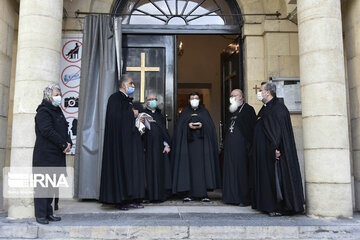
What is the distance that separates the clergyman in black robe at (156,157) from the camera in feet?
21.0

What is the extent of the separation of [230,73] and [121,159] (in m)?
3.74

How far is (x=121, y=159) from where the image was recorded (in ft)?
18.4

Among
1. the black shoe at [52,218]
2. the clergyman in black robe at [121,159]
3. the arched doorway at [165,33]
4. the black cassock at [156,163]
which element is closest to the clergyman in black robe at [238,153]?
the black cassock at [156,163]

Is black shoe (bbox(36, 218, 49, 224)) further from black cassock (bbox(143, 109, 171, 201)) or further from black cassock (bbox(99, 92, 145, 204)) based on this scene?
black cassock (bbox(143, 109, 171, 201))

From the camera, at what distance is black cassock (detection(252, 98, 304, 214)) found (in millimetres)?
5172

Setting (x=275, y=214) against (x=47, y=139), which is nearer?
(x=47, y=139)

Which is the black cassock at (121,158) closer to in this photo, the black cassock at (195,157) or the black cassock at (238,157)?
the black cassock at (195,157)

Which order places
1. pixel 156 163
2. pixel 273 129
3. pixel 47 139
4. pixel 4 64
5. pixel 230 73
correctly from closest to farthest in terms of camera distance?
pixel 47 139 → pixel 273 129 → pixel 4 64 → pixel 156 163 → pixel 230 73

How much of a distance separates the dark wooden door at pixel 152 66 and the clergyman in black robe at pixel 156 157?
68cm

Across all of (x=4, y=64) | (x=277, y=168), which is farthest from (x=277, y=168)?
(x=4, y=64)

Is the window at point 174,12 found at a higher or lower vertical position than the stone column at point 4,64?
higher

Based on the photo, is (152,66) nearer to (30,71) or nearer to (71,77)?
(71,77)

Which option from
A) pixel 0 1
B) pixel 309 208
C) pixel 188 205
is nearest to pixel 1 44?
pixel 0 1

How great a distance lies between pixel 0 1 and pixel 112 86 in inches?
92.8
